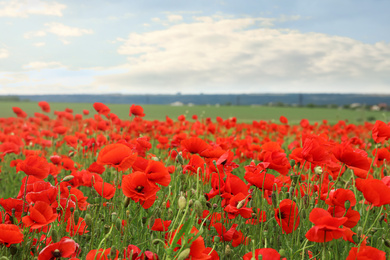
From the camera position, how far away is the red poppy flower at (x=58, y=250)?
1.18 metres

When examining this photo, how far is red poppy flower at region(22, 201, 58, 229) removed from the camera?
123cm

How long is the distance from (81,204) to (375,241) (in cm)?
157

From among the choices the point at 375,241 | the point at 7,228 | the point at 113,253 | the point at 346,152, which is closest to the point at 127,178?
the point at 113,253

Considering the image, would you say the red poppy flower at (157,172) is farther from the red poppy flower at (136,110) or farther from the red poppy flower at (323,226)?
the red poppy flower at (136,110)

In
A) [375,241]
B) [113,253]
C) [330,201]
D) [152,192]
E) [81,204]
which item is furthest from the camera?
[375,241]

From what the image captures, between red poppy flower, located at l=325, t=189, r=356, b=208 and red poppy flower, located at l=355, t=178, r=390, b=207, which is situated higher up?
red poppy flower, located at l=355, t=178, r=390, b=207

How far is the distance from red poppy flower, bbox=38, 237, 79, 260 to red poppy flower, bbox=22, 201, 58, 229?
87 millimetres

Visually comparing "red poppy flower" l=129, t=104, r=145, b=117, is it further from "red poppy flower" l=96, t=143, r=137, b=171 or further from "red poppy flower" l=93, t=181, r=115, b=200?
"red poppy flower" l=96, t=143, r=137, b=171

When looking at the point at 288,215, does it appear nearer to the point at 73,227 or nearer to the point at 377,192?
the point at 377,192

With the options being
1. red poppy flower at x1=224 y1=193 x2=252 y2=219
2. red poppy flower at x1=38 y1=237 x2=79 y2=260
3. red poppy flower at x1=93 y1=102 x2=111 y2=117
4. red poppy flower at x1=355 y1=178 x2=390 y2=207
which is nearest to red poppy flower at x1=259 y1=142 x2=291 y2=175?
red poppy flower at x1=224 y1=193 x2=252 y2=219

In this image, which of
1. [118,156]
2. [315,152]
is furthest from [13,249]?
[315,152]

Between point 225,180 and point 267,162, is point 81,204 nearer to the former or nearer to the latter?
point 225,180

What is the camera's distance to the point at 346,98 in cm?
3222

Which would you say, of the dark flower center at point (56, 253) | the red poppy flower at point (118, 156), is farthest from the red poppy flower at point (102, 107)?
the dark flower center at point (56, 253)
